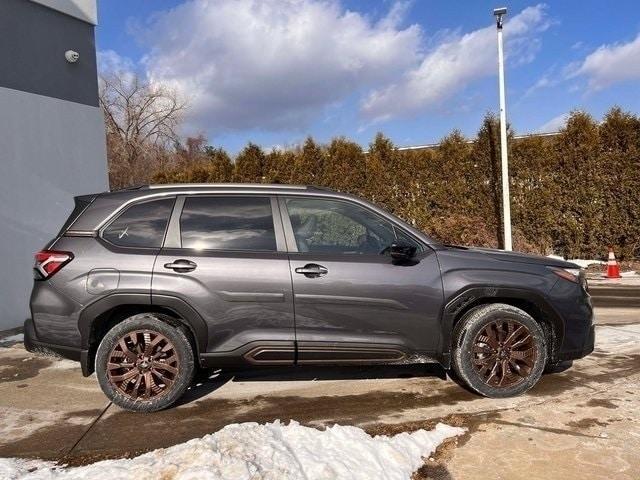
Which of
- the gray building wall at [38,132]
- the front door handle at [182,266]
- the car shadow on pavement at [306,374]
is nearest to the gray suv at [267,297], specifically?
the front door handle at [182,266]

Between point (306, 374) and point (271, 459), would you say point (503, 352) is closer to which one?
point (306, 374)

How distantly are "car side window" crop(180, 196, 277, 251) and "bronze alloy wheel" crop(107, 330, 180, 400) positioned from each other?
2.61ft

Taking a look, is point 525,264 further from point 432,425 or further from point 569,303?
point 432,425

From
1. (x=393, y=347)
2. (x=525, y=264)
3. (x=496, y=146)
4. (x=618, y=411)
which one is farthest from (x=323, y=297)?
(x=496, y=146)

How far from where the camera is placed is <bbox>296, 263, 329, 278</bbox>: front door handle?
3.92 metres

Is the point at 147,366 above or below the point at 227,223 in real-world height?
below

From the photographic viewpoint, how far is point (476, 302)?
13.6 feet

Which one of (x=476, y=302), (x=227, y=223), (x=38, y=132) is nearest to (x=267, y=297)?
(x=227, y=223)

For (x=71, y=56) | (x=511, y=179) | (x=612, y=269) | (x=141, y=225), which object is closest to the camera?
(x=141, y=225)

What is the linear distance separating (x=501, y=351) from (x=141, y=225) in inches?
121

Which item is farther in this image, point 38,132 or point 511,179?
point 511,179

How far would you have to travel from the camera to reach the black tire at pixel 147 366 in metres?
3.92

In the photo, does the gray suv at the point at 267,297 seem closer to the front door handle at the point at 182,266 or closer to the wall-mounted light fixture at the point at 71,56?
the front door handle at the point at 182,266

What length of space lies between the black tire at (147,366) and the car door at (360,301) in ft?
3.04
